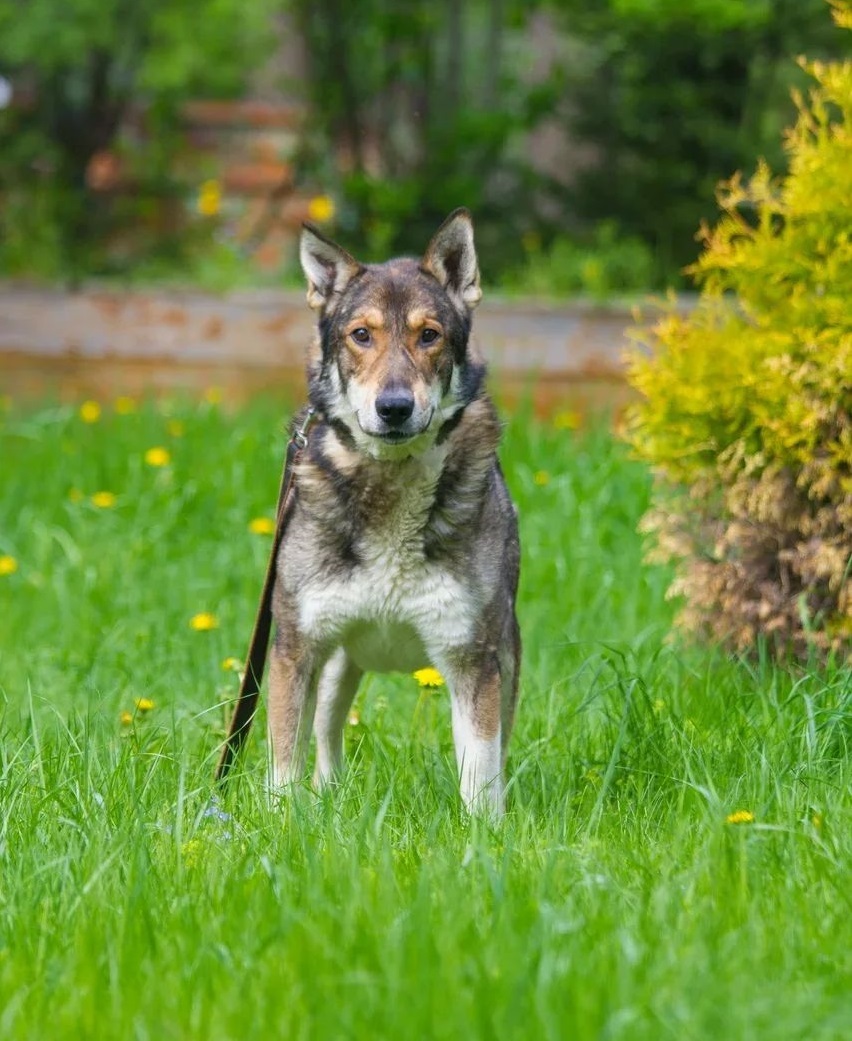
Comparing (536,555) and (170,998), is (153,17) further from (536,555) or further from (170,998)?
(170,998)

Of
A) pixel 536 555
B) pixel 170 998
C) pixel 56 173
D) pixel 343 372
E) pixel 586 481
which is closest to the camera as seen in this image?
pixel 170 998

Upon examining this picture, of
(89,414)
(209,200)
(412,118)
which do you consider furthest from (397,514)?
(209,200)

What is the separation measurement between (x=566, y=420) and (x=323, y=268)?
3744mm

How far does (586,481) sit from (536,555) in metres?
0.76

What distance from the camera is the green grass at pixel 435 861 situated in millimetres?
2273

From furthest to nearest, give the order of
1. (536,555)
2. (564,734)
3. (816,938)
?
(536,555) < (564,734) < (816,938)

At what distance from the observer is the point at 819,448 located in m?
4.27

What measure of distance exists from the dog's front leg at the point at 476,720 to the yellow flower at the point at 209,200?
25.2ft

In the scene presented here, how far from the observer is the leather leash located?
12.2ft

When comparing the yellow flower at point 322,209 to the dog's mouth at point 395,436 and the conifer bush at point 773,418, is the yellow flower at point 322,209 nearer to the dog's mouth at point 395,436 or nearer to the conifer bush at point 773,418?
the conifer bush at point 773,418

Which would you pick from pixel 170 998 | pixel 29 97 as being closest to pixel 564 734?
pixel 170 998

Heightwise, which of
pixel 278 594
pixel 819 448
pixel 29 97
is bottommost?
pixel 278 594

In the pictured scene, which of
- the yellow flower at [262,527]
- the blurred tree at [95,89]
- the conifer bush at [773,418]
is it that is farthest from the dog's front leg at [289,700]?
the blurred tree at [95,89]

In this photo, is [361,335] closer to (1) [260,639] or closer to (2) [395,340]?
(2) [395,340]
